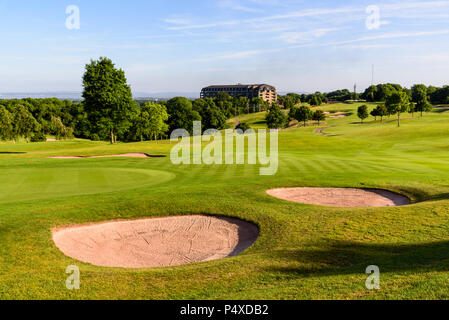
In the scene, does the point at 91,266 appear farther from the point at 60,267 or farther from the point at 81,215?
the point at 81,215

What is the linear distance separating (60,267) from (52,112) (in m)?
116

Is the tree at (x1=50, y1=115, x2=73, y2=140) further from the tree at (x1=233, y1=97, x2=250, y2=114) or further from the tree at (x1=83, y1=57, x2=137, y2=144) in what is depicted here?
the tree at (x1=233, y1=97, x2=250, y2=114)

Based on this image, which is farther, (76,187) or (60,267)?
(76,187)

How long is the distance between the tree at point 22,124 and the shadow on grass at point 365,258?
80.8 m

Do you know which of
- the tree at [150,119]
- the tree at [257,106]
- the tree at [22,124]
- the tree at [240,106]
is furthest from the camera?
the tree at [257,106]

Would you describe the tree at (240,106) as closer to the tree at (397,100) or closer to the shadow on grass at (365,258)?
the tree at (397,100)

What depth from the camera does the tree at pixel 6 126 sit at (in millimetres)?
69375

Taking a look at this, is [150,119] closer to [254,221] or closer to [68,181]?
[68,181]

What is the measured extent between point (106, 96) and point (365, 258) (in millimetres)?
47001

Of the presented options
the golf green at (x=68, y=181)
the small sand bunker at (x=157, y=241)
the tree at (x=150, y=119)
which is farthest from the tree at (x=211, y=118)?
the small sand bunker at (x=157, y=241)

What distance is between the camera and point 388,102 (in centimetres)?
7681

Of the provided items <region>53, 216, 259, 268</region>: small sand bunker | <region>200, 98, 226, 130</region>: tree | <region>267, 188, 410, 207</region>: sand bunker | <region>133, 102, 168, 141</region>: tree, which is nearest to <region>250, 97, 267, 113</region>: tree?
<region>200, 98, 226, 130</region>: tree

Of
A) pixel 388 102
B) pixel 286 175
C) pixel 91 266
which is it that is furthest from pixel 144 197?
pixel 388 102

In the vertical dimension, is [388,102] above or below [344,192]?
above
